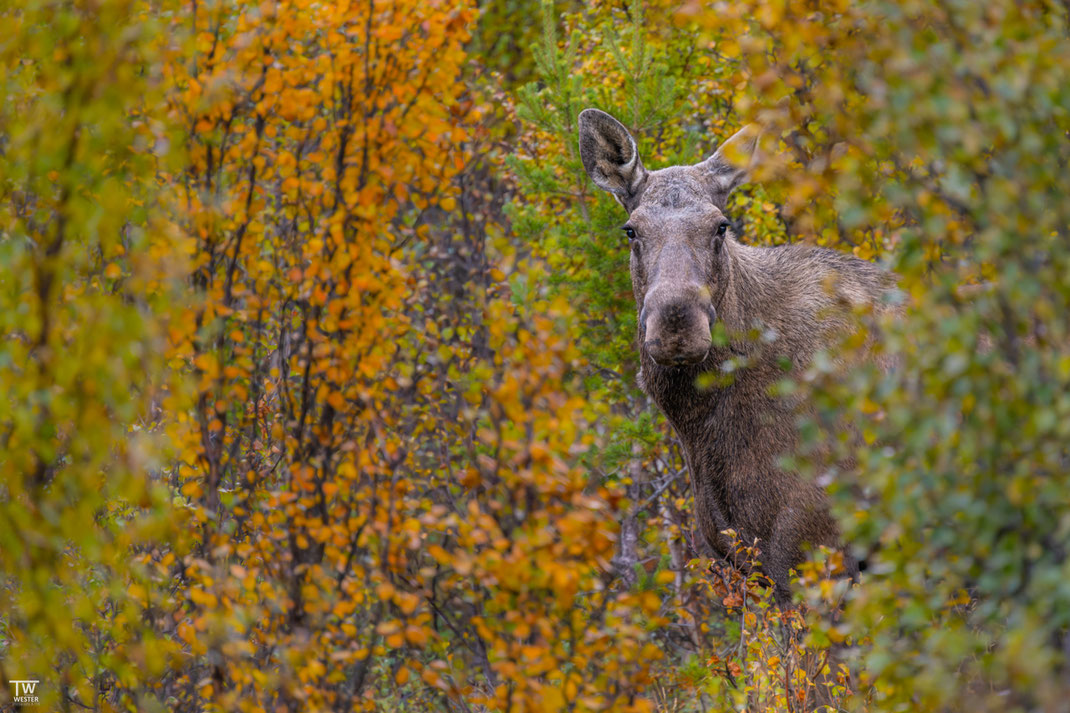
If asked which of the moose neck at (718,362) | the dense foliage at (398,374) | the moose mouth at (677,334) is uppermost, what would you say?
the dense foliage at (398,374)

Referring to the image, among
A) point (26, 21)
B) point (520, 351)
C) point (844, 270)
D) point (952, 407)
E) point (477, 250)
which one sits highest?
point (26, 21)

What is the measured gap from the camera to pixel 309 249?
4.91 metres

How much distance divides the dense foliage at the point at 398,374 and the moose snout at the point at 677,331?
1021 millimetres

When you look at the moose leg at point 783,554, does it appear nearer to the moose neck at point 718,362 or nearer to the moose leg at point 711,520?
the moose leg at point 711,520

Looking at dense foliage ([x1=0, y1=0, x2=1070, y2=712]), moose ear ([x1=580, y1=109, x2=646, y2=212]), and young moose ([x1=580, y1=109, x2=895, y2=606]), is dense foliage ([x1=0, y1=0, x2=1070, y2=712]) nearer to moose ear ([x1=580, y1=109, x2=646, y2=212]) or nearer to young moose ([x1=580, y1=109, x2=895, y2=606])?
young moose ([x1=580, y1=109, x2=895, y2=606])

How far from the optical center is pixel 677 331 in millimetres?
6355

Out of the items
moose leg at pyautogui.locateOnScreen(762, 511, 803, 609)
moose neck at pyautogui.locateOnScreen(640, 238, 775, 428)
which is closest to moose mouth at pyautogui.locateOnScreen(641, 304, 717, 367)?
moose neck at pyautogui.locateOnScreen(640, 238, 775, 428)

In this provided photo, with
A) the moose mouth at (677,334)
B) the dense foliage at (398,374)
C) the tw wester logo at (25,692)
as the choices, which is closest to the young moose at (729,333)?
the moose mouth at (677,334)

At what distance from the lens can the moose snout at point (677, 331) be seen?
635 cm

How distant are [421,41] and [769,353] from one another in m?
3.27

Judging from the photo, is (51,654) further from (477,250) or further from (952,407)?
(477,250)

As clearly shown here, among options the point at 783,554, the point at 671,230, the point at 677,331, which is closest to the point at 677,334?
the point at 677,331

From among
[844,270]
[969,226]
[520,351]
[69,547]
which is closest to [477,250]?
[844,270]

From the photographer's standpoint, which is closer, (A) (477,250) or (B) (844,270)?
(B) (844,270)
